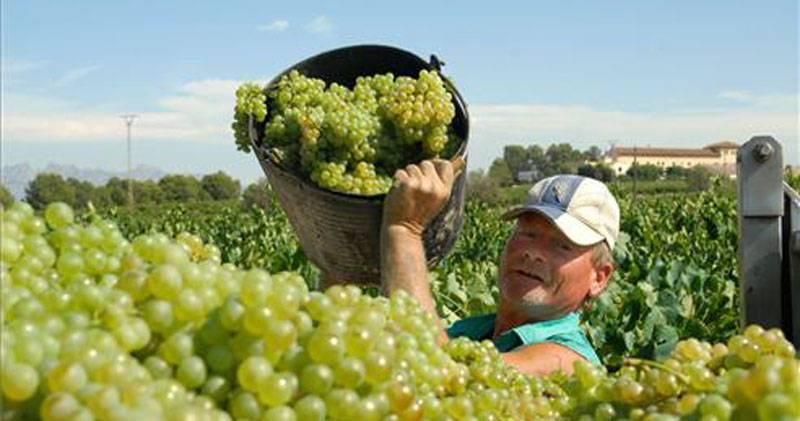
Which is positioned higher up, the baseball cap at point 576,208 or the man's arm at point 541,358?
the baseball cap at point 576,208

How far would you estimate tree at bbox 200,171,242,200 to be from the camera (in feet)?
298

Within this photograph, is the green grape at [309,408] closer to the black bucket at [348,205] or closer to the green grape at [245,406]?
the green grape at [245,406]

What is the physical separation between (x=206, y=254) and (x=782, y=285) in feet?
13.1

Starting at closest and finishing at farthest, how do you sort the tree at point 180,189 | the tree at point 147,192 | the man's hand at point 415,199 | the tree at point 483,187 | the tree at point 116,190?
1. the man's hand at point 415,199
2. the tree at point 483,187
3. the tree at point 147,192
4. the tree at point 180,189
5. the tree at point 116,190

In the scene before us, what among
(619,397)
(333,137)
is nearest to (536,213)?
(333,137)

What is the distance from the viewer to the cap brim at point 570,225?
310cm

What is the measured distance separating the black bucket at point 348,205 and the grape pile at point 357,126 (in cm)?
7

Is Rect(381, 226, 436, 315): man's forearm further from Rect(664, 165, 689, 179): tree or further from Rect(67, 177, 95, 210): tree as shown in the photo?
Rect(664, 165, 689, 179): tree

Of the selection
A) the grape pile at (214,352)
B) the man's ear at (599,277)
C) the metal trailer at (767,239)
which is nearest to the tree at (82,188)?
the metal trailer at (767,239)

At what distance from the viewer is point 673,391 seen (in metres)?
1.24

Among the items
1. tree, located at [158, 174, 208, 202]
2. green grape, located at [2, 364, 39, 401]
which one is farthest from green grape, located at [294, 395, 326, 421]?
tree, located at [158, 174, 208, 202]

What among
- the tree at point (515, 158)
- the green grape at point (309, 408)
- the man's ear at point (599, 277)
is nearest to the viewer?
the green grape at point (309, 408)

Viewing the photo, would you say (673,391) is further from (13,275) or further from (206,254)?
(13,275)

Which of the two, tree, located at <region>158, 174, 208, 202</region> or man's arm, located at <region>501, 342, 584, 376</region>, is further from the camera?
tree, located at <region>158, 174, 208, 202</region>
